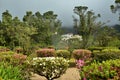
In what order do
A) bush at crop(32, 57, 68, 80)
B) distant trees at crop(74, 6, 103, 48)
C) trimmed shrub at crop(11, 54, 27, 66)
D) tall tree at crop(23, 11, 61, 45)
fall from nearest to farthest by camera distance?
bush at crop(32, 57, 68, 80), trimmed shrub at crop(11, 54, 27, 66), distant trees at crop(74, 6, 103, 48), tall tree at crop(23, 11, 61, 45)

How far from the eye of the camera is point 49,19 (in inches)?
2525

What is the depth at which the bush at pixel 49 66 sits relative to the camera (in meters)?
16.1

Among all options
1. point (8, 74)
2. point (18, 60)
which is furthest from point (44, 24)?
point (8, 74)

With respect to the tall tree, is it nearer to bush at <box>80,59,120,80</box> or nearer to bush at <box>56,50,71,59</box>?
bush at <box>56,50,71,59</box>

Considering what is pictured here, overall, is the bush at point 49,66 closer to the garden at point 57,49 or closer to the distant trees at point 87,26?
the garden at point 57,49

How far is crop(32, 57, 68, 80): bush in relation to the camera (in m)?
16.1

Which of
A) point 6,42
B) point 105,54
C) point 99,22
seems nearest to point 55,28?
point 6,42

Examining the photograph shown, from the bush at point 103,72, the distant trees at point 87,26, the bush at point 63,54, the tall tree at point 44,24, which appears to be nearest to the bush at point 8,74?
the bush at point 103,72

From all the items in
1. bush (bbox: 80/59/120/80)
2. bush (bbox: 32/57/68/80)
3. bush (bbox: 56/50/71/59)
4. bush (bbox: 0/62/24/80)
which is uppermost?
bush (bbox: 80/59/120/80)

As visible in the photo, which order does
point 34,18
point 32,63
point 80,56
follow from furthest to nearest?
point 34,18, point 80,56, point 32,63

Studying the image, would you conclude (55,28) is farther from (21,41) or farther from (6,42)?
(21,41)

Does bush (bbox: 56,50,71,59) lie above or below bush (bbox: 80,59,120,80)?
below

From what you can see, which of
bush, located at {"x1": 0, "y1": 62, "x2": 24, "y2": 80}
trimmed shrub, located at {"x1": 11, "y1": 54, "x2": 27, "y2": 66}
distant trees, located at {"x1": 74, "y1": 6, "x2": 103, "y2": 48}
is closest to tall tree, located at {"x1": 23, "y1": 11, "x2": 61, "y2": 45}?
distant trees, located at {"x1": 74, "y1": 6, "x2": 103, "y2": 48}

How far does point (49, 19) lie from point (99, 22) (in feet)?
71.0
